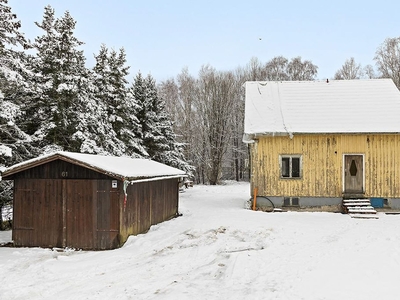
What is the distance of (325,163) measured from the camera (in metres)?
16.1

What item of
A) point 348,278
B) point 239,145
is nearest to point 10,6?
point 348,278

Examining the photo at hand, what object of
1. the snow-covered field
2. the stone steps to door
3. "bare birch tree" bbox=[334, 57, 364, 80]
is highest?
"bare birch tree" bbox=[334, 57, 364, 80]

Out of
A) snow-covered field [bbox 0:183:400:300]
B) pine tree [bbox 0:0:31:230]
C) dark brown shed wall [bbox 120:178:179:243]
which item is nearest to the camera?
snow-covered field [bbox 0:183:400:300]

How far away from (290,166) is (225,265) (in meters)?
9.09

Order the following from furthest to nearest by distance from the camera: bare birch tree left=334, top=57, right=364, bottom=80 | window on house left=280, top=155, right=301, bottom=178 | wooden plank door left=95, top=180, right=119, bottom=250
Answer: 1. bare birch tree left=334, top=57, right=364, bottom=80
2. window on house left=280, top=155, right=301, bottom=178
3. wooden plank door left=95, top=180, right=119, bottom=250

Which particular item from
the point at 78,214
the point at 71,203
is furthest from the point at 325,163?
the point at 71,203

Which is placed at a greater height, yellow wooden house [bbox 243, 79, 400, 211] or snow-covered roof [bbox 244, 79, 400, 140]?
snow-covered roof [bbox 244, 79, 400, 140]

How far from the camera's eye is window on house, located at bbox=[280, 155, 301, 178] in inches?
641

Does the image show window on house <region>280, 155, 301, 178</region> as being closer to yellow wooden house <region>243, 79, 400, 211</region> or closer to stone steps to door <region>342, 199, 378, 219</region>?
yellow wooden house <region>243, 79, 400, 211</region>

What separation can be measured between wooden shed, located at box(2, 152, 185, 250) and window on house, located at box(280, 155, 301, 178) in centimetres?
785

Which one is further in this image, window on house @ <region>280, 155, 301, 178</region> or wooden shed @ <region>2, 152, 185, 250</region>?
window on house @ <region>280, 155, 301, 178</region>

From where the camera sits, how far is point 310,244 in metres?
9.98

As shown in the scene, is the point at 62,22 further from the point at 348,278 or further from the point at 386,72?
the point at 386,72

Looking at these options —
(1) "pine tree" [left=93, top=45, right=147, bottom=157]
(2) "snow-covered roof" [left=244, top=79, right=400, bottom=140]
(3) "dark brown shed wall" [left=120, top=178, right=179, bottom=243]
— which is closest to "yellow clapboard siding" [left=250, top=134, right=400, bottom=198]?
(2) "snow-covered roof" [left=244, top=79, right=400, bottom=140]
